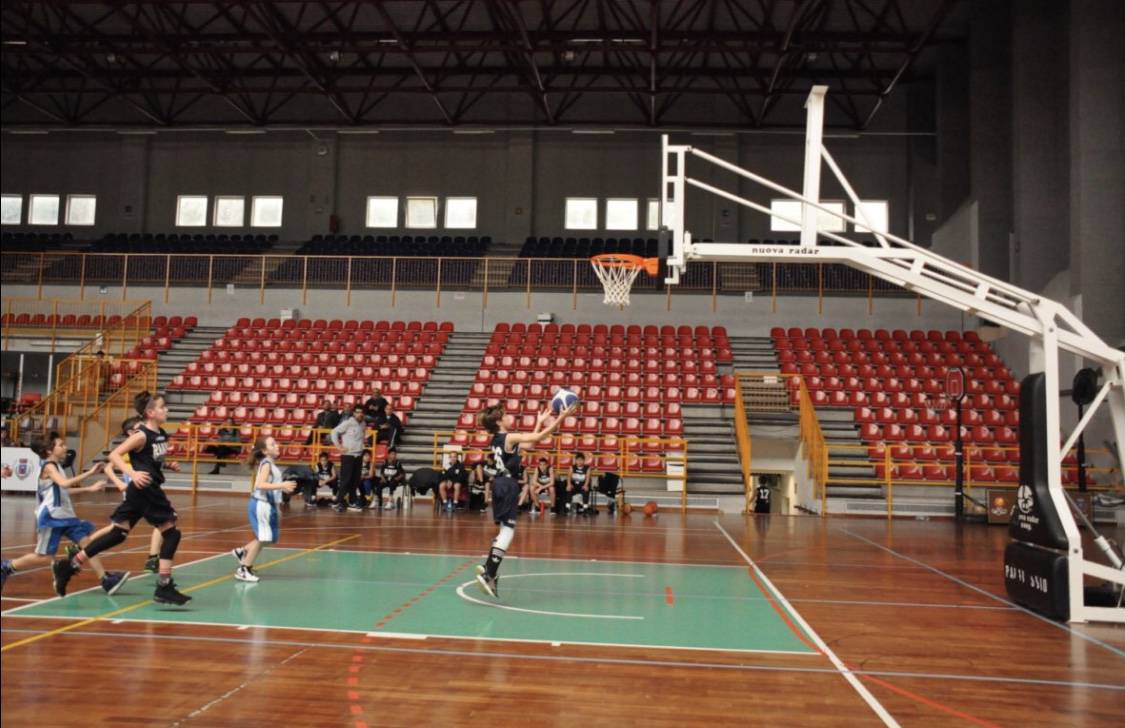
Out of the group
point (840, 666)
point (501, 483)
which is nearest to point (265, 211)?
point (501, 483)

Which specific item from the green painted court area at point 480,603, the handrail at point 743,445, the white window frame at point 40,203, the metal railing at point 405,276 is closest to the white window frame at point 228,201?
the metal railing at point 405,276

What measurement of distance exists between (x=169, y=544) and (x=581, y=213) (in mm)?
25517

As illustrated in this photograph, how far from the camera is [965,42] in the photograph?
86.7ft

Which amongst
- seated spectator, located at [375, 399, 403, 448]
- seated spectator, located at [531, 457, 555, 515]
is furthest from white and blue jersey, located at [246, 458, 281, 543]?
seated spectator, located at [375, 399, 403, 448]

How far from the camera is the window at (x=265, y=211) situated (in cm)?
3316

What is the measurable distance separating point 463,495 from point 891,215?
63.8 feet

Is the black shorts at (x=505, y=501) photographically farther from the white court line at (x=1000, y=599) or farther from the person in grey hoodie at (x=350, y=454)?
the person in grey hoodie at (x=350, y=454)

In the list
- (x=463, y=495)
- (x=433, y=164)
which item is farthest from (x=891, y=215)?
(x=463, y=495)

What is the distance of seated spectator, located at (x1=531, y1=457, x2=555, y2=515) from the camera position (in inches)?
703

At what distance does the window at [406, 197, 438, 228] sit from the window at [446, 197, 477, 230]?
0.52m

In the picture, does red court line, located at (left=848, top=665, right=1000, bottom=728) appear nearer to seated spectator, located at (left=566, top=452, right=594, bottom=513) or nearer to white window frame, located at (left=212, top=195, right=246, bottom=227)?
seated spectator, located at (left=566, top=452, right=594, bottom=513)

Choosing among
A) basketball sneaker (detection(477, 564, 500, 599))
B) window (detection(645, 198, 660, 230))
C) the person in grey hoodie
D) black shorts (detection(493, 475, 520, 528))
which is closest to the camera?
basketball sneaker (detection(477, 564, 500, 599))

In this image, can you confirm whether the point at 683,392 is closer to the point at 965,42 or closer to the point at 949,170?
the point at 949,170

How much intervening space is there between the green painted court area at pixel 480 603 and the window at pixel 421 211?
23352mm
